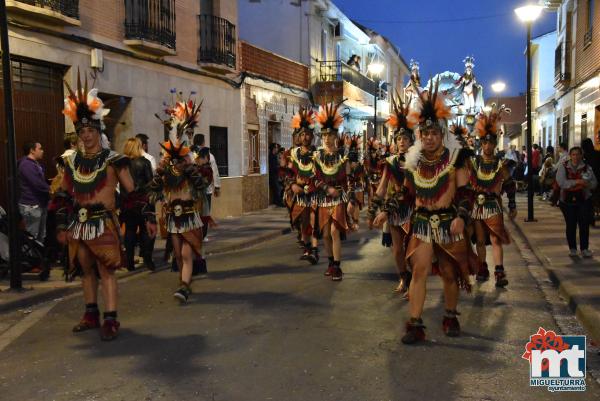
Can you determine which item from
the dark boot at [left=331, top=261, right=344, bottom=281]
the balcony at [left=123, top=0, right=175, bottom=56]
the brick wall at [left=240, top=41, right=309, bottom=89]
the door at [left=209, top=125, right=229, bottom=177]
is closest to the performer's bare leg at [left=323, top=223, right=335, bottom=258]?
the dark boot at [left=331, top=261, right=344, bottom=281]

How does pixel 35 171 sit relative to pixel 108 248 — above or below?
above

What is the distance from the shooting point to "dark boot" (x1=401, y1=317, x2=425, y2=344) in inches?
218

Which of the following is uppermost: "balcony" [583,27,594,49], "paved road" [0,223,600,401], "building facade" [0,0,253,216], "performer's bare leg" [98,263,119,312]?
"balcony" [583,27,594,49]

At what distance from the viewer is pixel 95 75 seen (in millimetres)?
12961

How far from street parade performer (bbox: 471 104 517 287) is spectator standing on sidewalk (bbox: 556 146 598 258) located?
190 centimetres

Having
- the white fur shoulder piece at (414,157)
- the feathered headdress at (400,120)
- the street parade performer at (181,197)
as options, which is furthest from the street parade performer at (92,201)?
the feathered headdress at (400,120)

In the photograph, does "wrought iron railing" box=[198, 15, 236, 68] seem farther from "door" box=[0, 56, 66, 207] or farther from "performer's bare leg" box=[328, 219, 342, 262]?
"performer's bare leg" box=[328, 219, 342, 262]

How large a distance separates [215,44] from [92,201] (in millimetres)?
12761

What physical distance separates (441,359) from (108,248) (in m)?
3.13

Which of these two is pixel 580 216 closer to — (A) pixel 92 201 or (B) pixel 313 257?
(B) pixel 313 257

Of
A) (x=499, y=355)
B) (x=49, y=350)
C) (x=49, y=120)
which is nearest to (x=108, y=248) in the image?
(x=49, y=350)

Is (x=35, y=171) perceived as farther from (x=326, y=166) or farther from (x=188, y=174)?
(x=326, y=166)

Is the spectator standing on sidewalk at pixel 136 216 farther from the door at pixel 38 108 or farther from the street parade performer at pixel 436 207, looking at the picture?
the street parade performer at pixel 436 207

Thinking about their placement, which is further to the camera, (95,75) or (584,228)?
(95,75)
